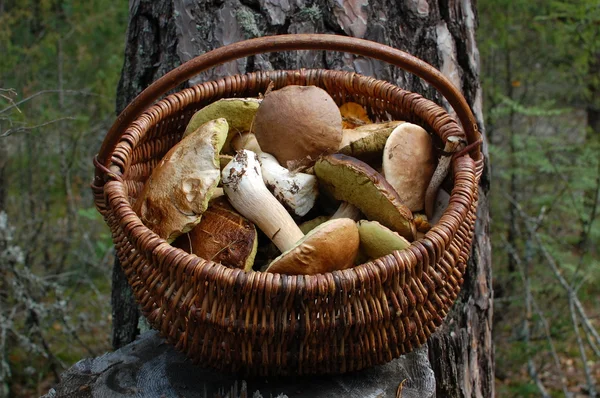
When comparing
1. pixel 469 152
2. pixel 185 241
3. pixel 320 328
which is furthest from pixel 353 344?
pixel 469 152

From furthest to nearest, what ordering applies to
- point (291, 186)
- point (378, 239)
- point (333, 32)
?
point (333, 32) → point (291, 186) → point (378, 239)

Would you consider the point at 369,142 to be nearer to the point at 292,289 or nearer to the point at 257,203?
the point at 257,203

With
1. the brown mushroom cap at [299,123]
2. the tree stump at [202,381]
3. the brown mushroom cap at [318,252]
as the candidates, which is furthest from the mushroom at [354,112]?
the tree stump at [202,381]

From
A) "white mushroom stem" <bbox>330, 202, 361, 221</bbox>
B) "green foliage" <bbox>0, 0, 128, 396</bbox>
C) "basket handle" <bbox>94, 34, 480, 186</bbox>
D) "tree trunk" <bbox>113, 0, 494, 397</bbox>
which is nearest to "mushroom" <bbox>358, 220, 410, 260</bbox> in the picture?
"white mushroom stem" <bbox>330, 202, 361, 221</bbox>

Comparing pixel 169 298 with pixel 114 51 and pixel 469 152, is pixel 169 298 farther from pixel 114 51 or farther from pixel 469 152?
pixel 114 51

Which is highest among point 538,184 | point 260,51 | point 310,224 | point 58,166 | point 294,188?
point 260,51

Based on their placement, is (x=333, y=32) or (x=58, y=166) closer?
Answer: (x=333, y=32)

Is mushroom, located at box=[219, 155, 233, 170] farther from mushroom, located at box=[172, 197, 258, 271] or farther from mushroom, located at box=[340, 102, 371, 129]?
mushroom, located at box=[340, 102, 371, 129]

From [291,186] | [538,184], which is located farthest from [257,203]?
[538,184]
